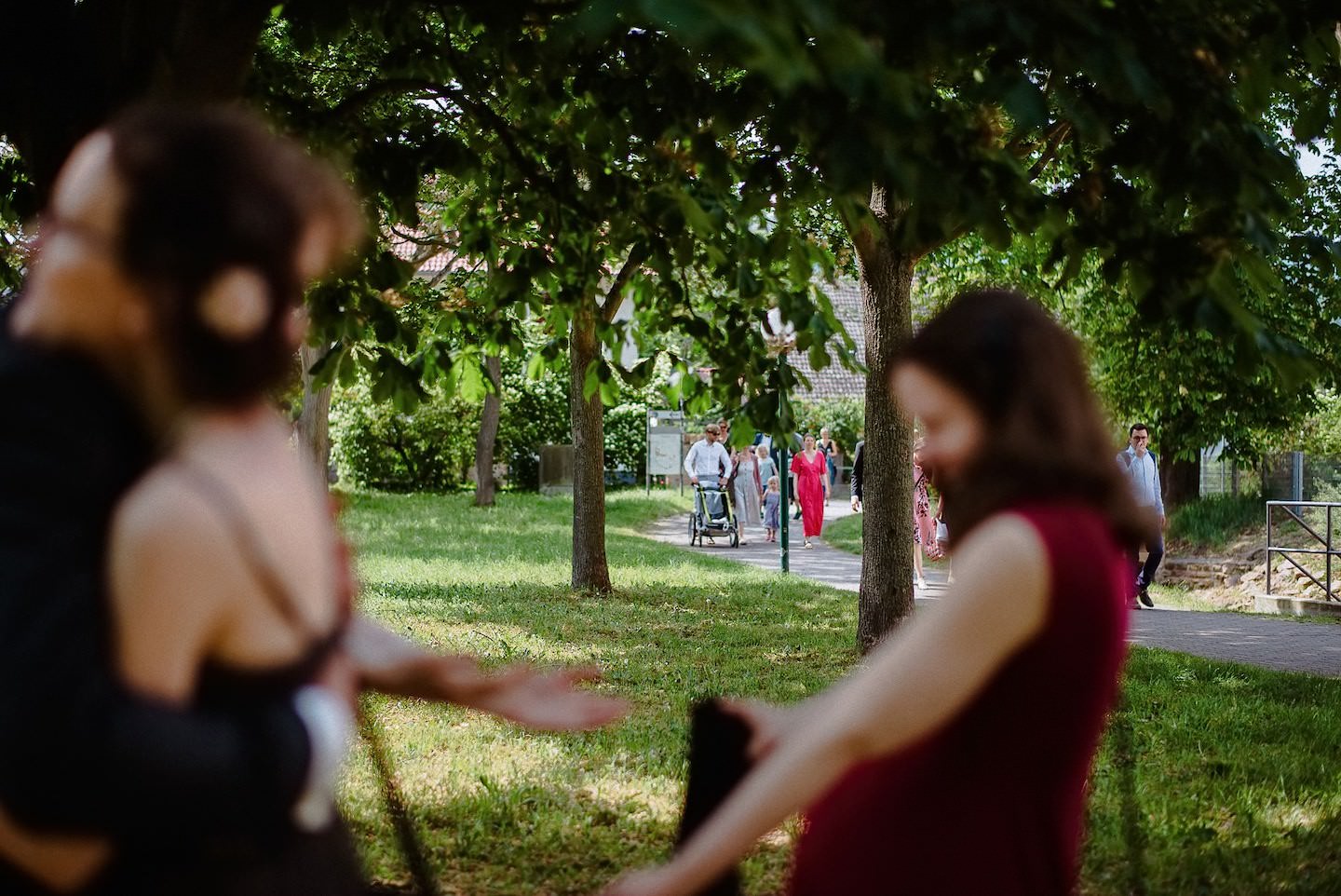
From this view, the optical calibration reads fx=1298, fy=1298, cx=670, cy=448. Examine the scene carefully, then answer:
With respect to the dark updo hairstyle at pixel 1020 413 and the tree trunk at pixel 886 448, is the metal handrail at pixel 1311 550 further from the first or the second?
the dark updo hairstyle at pixel 1020 413

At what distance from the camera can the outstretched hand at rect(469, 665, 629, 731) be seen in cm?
201

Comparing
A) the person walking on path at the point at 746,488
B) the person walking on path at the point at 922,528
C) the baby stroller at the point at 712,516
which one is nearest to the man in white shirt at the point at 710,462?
the baby stroller at the point at 712,516

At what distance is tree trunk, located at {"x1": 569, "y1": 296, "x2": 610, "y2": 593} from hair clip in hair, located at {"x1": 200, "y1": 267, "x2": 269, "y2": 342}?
11.2 metres

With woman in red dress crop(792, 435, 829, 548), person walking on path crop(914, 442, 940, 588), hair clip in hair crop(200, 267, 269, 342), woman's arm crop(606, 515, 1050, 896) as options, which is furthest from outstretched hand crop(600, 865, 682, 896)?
woman in red dress crop(792, 435, 829, 548)

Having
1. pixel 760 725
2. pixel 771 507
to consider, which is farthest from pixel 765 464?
pixel 760 725

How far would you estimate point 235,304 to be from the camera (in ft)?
4.42

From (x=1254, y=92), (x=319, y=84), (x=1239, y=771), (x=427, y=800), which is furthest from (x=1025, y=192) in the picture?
(x=319, y=84)

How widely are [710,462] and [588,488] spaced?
7.85 metres

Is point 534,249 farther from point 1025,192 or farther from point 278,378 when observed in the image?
point 278,378

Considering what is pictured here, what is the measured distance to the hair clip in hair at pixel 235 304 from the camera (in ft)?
4.38

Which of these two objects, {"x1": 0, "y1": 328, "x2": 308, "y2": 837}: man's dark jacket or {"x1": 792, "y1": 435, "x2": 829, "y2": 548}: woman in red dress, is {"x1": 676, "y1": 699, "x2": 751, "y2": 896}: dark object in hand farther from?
{"x1": 792, "y1": 435, "x2": 829, "y2": 548}: woman in red dress

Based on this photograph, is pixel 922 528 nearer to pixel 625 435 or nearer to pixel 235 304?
pixel 235 304

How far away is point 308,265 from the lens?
1.45m

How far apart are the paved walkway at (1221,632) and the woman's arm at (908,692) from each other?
7.87 m
